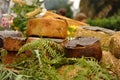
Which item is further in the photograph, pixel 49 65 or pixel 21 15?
pixel 21 15

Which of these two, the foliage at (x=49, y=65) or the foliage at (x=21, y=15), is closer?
the foliage at (x=49, y=65)

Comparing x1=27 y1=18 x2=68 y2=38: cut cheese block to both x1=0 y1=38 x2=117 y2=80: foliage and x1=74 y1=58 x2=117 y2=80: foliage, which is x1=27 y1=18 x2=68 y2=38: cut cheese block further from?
x1=74 y1=58 x2=117 y2=80: foliage

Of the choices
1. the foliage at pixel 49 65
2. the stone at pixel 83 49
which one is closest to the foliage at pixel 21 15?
the stone at pixel 83 49

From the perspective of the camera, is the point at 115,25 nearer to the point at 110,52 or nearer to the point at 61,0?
the point at 110,52

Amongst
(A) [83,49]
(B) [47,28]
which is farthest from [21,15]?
(A) [83,49]

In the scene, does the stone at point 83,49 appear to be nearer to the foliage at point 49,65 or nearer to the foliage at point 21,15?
the foliage at point 49,65

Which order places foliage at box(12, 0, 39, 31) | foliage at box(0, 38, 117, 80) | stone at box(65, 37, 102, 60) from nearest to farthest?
foliage at box(0, 38, 117, 80) < stone at box(65, 37, 102, 60) < foliage at box(12, 0, 39, 31)

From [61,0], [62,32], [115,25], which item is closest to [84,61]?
[62,32]

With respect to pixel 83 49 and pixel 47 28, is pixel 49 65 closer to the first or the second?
pixel 83 49

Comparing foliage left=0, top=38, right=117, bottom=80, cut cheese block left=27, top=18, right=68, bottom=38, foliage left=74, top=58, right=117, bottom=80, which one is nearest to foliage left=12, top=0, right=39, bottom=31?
cut cheese block left=27, top=18, right=68, bottom=38
